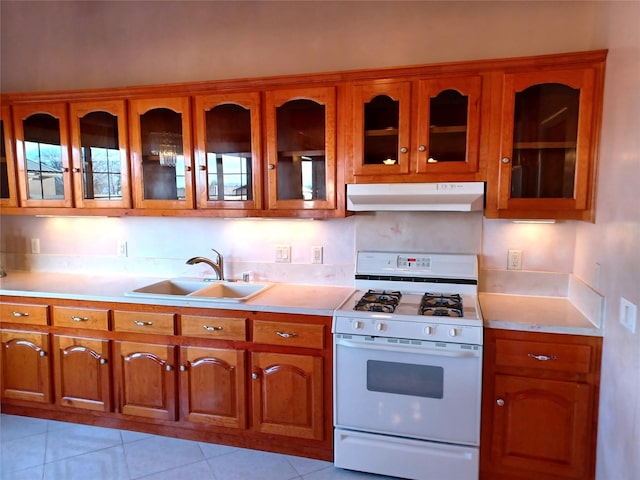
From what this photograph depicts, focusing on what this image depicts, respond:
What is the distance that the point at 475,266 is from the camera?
7.73 ft

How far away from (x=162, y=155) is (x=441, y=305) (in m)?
1.82

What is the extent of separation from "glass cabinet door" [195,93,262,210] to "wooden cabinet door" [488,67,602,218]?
1291mm

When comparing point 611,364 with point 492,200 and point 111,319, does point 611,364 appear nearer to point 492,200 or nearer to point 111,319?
point 492,200

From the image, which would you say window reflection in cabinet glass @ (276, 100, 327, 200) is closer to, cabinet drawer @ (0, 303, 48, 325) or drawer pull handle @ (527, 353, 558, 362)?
drawer pull handle @ (527, 353, 558, 362)

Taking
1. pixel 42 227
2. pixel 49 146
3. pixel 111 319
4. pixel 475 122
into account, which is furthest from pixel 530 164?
pixel 42 227

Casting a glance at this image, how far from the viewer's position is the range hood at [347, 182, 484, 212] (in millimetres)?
2109

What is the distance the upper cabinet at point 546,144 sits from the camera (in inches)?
77.0

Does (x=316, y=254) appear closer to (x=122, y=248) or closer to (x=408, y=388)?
(x=408, y=388)

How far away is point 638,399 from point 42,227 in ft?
12.0

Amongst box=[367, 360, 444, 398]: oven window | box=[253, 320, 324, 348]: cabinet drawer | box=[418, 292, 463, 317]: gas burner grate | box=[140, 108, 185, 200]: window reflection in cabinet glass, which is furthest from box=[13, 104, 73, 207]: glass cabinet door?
box=[418, 292, 463, 317]: gas burner grate

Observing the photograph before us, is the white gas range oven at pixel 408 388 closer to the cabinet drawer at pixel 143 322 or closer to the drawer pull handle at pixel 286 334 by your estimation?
the drawer pull handle at pixel 286 334

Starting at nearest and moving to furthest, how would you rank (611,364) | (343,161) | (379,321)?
(611,364) → (379,321) → (343,161)

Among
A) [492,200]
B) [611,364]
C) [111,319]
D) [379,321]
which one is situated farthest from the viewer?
[111,319]

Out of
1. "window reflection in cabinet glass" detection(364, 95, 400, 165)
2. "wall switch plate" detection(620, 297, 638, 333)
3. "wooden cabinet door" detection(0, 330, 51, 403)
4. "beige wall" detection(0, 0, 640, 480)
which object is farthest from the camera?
"wooden cabinet door" detection(0, 330, 51, 403)
